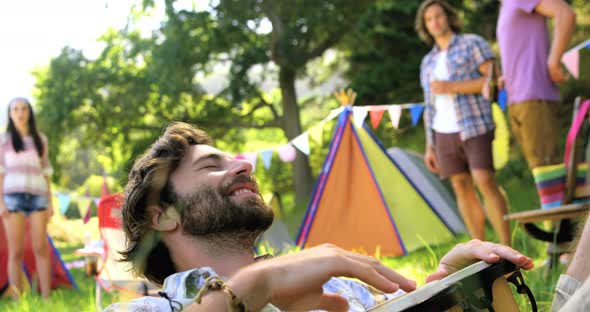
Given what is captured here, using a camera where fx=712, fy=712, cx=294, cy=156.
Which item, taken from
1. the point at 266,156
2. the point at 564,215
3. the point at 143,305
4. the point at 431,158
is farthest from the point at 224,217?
the point at 266,156

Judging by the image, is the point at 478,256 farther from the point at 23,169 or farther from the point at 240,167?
the point at 23,169

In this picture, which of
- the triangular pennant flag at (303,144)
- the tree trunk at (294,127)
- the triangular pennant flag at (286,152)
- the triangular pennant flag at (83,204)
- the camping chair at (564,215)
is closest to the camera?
the camping chair at (564,215)

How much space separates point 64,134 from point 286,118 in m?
4.82

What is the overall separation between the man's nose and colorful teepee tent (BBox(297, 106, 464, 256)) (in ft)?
13.0

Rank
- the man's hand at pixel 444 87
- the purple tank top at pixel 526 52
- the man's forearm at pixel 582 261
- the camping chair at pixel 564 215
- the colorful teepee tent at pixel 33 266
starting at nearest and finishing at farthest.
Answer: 1. the man's forearm at pixel 582 261
2. the camping chair at pixel 564 215
3. the purple tank top at pixel 526 52
4. the man's hand at pixel 444 87
5. the colorful teepee tent at pixel 33 266

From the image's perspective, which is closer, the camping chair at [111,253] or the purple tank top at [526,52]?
the purple tank top at [526,52]

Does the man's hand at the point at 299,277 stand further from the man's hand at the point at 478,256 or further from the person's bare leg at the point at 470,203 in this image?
the person's bare leg at the point at 470,203

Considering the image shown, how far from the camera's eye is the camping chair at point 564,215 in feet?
8.84

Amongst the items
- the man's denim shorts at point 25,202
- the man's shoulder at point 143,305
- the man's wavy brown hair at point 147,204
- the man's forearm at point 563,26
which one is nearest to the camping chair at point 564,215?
the man's forearm at point 563,26

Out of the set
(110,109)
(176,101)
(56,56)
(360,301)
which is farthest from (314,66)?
(360,301)

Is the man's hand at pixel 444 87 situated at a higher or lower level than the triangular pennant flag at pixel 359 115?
higher

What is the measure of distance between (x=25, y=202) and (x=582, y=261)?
4.31m

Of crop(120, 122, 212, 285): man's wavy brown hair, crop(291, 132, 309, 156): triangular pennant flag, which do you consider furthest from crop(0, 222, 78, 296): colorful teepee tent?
crop(120, 122, 212, 285): man's wavy brown hair

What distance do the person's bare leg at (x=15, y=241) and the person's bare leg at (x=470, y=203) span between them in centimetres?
292
